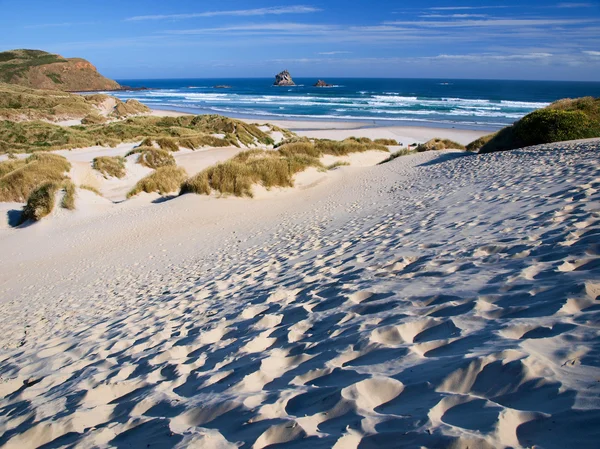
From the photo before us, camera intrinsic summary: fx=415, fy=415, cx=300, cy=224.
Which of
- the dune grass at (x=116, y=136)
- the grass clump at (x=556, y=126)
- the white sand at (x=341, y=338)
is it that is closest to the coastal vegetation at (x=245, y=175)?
the white sand at (x=341, y=338)

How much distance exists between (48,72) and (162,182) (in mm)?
106182

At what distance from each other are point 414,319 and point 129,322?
11.5 ft

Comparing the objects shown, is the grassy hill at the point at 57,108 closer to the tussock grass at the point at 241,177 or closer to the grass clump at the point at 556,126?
the tussock grass at the point at 241,177

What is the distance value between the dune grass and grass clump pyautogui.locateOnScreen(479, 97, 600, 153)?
17.0m

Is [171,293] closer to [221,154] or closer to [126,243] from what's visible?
[126,243]

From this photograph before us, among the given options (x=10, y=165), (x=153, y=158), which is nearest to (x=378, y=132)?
(x=153, y=158)

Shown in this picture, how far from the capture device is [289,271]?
5742 mm

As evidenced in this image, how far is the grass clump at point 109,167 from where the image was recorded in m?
18.8

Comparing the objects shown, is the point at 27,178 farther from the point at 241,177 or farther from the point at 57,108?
the point at 57,108

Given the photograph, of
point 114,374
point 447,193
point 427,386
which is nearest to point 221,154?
point 447,193

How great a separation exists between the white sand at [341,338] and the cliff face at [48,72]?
10674 cm

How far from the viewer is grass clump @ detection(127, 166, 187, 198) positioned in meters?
15.6

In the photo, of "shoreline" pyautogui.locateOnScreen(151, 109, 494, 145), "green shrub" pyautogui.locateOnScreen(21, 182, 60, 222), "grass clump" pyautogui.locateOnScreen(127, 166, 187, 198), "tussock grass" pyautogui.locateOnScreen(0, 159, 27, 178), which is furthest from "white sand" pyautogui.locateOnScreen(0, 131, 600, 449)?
"shoreline" pyautogui.locateOnScreen(151, 109, 494, 145)

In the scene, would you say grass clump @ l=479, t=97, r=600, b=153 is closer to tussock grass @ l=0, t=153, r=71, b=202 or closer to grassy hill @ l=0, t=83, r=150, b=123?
tussock grass @ l=0, t=153, r=71, b=202
